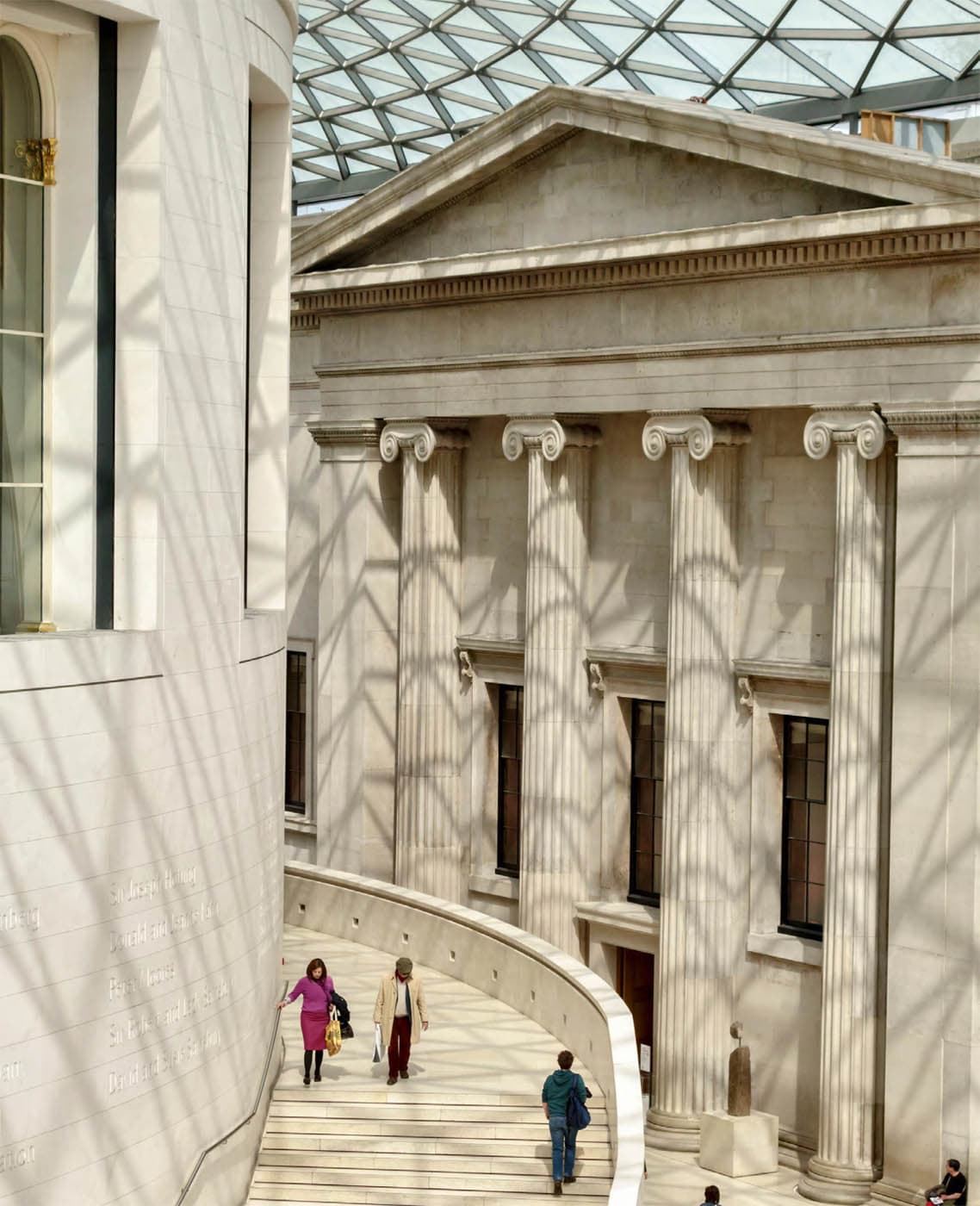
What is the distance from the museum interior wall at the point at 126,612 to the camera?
15062 millimetres

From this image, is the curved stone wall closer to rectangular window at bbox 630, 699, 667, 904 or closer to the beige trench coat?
the beige trench coat

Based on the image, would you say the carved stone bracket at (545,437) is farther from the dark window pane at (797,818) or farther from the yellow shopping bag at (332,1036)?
the yellow shopping bag at (332,1036)

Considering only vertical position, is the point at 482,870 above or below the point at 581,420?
below

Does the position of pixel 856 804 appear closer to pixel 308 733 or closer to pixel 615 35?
pixel 308 733

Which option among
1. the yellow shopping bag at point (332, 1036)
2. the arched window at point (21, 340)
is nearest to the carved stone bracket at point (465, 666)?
the yellow shopping bag at point (332, 1036)

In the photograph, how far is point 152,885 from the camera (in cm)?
1661

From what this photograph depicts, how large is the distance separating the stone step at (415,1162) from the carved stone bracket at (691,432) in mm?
12428

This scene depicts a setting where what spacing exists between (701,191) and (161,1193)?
19.2 metres

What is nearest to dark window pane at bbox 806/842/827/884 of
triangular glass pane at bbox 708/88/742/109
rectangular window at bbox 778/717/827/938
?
rectangular window at bbox 778/717/827/938

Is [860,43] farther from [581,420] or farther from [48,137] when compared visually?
[48,137]

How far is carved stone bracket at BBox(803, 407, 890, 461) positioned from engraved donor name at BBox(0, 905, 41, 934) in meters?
16.5

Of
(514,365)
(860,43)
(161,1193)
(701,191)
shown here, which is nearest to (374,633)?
(514,365)

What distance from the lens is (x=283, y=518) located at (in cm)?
2147

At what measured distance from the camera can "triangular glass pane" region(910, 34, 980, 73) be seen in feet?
122
